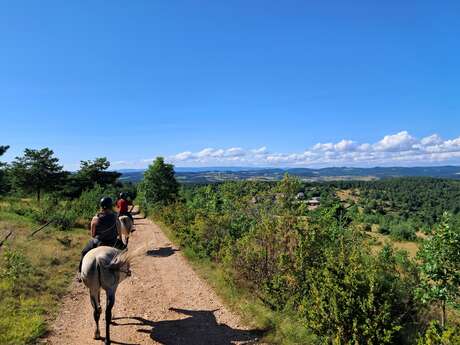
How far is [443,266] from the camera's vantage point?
5.34m

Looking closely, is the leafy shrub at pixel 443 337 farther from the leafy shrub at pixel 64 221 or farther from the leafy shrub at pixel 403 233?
the leafy shrub at pixel 403 233

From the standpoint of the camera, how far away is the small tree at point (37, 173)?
44219mm

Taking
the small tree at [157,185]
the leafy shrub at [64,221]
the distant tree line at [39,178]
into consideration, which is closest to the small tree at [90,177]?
the distant tree line at [39,178]

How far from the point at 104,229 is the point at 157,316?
247 cm

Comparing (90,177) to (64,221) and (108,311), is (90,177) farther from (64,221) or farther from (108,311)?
(108,311)

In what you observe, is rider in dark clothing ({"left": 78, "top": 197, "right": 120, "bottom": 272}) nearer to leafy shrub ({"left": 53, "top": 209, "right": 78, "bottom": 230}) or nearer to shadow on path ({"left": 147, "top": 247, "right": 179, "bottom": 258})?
shadow on path ({"left": 147, "top": 247, "right": 179, "bottom": 258})

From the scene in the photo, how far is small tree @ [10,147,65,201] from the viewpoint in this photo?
4422 centimetres

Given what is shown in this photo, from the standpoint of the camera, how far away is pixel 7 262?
29.6 feet

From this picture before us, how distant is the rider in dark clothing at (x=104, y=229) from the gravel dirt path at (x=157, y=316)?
2.76 feet

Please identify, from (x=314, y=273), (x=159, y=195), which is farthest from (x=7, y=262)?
(x=159, y=195)

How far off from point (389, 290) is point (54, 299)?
808cm

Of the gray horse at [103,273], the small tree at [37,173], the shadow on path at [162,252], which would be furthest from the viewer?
the small tree at [37,173]

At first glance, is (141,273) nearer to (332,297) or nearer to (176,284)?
(176,284)

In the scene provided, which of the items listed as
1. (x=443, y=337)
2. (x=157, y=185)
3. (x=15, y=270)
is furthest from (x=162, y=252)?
(x=157, y=185)
